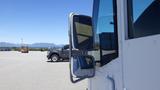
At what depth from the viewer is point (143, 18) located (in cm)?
193

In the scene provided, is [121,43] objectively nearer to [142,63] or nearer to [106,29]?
[142,63]

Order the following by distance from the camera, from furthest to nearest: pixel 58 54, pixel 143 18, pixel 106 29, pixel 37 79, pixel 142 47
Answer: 1. pixel 58 54
2. pixel 37 79
3. pixel 106 29
4. pixel 143 18
5. pixel 142 47

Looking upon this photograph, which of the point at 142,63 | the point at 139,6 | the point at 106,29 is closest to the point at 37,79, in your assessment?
the point at 106,29

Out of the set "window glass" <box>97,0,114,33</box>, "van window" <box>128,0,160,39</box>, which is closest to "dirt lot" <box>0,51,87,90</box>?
"window glass" <box>97,0,114,33</box>

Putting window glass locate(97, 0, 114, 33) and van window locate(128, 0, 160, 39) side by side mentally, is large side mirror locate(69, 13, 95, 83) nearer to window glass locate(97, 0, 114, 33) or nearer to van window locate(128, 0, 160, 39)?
window glass locate(97, 0, 114, 33)

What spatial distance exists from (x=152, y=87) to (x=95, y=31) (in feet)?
5.61

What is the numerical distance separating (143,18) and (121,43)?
244mm

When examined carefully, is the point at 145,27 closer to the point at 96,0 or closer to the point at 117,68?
the point at 117,68

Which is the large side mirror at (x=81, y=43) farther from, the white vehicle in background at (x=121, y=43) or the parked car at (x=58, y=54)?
the parked car at (x=58, y=54)

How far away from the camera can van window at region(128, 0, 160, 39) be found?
5.72 ft

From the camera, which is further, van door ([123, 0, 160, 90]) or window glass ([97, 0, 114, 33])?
window glass ([97, 0, 114, 33])

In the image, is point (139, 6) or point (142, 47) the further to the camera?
point (139, 6)

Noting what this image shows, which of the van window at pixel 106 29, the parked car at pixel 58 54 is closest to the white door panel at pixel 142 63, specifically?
the van window at pixel 106 29

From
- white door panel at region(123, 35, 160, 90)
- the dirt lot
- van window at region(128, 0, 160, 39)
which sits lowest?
the dirt lot
